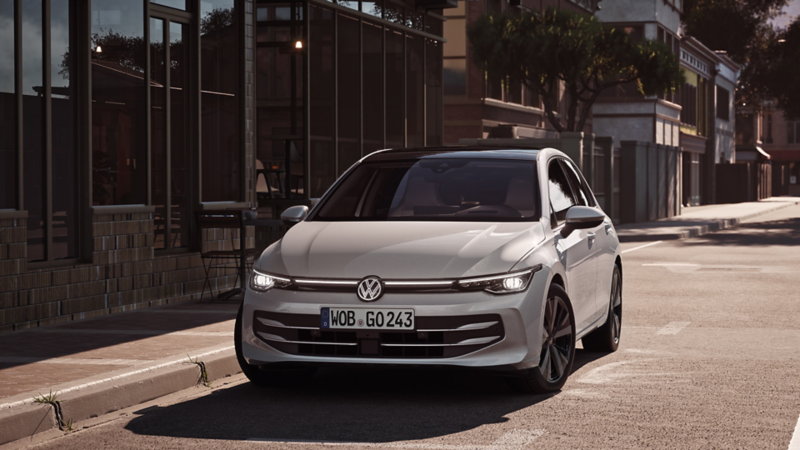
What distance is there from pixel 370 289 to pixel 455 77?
27.0 meters

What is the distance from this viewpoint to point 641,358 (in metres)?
9.45

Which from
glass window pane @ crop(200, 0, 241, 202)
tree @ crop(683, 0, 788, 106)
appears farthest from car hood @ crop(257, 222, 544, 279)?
tree @ crop(683, 0, 788, 106)

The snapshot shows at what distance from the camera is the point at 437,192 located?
28.0ft

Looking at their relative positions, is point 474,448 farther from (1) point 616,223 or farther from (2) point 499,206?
(1) point 616,223

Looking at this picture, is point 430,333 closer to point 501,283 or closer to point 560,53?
point 501,283

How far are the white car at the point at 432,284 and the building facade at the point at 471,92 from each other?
79.0ft

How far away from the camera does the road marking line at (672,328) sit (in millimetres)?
11156

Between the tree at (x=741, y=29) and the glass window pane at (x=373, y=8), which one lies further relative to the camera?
the tree at (x=741, y=29)

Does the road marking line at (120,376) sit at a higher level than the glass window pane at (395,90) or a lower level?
lower

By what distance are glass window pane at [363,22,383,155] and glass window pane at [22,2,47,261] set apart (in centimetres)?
847

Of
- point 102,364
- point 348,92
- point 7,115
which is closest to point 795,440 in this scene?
point 102,364

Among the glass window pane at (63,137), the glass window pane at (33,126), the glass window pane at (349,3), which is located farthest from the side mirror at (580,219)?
the glass window pane at (349,3)

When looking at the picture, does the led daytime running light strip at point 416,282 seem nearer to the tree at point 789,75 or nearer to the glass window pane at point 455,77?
the glass window pane at point 455,77

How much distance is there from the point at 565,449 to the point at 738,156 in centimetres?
8308
